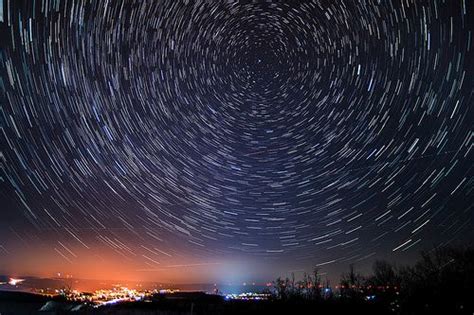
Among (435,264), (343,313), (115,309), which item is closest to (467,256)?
(435,264)

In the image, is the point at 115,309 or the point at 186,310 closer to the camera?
the point at 186,310

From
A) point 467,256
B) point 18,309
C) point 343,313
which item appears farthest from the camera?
point 467,256

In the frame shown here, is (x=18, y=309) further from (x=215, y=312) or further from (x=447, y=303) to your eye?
(x=447, y=303)

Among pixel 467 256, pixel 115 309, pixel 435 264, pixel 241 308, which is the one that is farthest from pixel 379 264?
pixel 115 309

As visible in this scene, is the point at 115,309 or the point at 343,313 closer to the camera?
the point at 343,313

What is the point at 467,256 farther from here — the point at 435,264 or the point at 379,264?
the point at 379,264

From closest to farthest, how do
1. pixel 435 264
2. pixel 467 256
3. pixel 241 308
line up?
pixel 241 308 < pixel 467 256 < pixel 435 264

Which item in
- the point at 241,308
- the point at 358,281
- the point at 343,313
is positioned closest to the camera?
the point at 343,313

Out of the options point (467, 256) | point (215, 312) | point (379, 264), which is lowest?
point (215, 312)

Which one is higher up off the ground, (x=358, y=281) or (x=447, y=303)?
(x=358, y=281)
